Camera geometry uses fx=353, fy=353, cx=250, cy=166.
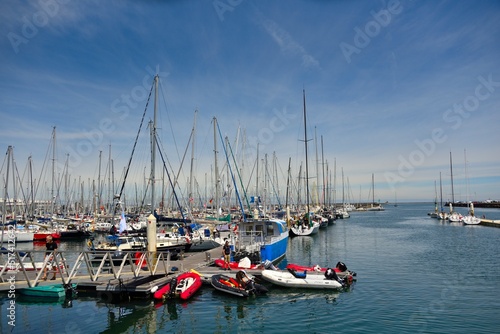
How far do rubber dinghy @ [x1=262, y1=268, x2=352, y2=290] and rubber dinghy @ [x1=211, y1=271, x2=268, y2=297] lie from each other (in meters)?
1.30

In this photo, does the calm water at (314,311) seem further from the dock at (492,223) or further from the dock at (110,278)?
the dock at (492,223)

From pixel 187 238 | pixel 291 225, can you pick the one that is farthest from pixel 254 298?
pixel 291 225

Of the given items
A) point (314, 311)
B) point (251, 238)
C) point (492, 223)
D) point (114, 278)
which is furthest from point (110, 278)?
point (492, 223)

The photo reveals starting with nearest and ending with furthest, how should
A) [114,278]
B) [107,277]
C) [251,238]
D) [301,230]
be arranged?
1. [114,278]
2. [107,277]
3. [251,238]
4. [301,230]

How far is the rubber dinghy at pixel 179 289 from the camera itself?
18719mm

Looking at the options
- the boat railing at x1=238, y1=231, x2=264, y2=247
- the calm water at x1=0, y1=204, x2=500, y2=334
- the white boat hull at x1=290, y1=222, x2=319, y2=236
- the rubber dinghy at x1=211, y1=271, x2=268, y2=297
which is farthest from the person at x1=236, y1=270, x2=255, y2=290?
the white boat hull at x1=290, y1=222, x2=319, y2=236

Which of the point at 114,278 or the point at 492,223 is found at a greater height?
the point at 114,278

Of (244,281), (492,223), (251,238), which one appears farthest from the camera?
(492,223)

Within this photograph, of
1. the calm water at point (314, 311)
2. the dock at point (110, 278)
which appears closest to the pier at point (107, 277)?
the dock at point (110, 278)

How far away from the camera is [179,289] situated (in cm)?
1886

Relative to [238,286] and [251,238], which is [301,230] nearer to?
[251,238]

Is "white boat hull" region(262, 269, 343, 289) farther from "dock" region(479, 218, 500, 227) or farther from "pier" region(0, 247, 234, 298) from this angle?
"dock" region(479, 218, 500, 227)

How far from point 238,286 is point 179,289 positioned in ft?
10.5

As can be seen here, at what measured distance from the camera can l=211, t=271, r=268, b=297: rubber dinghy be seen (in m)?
19.2
